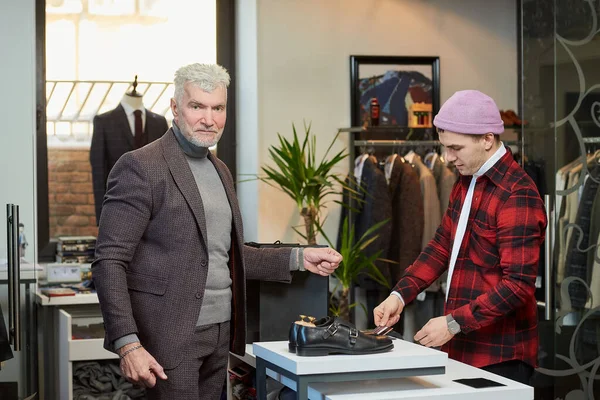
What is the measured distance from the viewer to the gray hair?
2557mm

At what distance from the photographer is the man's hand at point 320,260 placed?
2891 mm

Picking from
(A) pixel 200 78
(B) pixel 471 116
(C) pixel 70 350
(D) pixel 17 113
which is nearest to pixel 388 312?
(B) pixel 471 116

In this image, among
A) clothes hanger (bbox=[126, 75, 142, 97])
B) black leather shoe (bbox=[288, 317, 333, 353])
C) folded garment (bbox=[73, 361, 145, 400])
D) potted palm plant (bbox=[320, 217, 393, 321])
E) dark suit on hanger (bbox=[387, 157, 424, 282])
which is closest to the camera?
black leather shoe (bbox=[288, 317, 333, 353])

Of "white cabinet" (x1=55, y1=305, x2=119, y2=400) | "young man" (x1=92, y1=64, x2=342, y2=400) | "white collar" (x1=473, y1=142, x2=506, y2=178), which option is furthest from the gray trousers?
"white cabinet" (x1=55, y1=305, x2=119, y2=400)

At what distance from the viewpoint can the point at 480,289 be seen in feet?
8.90

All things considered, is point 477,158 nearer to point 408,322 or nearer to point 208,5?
point 408,322

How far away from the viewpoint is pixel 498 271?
270 centimetres

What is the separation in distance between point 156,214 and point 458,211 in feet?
3.24

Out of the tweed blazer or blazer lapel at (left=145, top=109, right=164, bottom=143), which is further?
blazer lapel at (left=145, top=109, right=164, bottom=143)

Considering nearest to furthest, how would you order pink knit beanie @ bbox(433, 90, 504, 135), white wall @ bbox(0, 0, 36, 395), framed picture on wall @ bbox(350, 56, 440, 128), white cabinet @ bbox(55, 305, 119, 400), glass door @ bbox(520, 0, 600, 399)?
pink knit beanie @ bbox(433, 90, 504, 135) < white wall @ bbox(0, 0, 36, 395) < glass door @ bbox(520, 0, 600, 399) < white cabinet @ bbox(55, 305, 119, 400) < framed picture on wall @ bbox(350, 56, 440, 128)

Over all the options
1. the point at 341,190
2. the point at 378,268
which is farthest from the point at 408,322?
the point at 341,190

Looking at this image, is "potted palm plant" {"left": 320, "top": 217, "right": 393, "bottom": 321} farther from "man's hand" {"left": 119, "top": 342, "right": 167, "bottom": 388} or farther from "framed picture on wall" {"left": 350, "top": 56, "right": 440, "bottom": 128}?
"man's hand" {"left": 119, "top": 342, "right": 167, "bottom": 388}

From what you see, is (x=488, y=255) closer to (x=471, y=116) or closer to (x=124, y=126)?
(x=471, y=116)

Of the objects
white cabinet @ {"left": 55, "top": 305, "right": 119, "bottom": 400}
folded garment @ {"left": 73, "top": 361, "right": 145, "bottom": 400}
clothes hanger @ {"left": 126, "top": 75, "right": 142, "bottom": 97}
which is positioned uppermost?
clothes hanger @ {"left": 126, "top": 75, "right": 142, "bottom": 97}
